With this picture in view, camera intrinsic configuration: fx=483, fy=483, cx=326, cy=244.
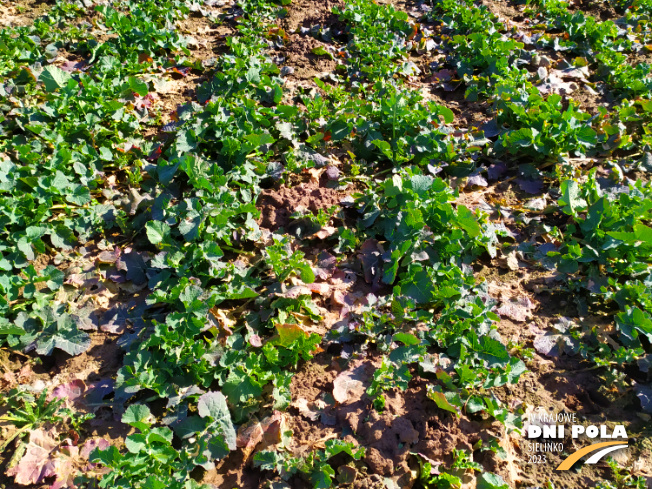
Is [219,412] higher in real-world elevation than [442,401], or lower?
lower

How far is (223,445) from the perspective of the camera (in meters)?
2.52

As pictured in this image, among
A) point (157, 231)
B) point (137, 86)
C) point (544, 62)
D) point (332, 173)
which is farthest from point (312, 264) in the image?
point (544, 62)

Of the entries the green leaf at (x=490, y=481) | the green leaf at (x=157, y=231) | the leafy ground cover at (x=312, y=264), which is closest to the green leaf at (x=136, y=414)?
the leafy ground cover at (x=312, y=264)

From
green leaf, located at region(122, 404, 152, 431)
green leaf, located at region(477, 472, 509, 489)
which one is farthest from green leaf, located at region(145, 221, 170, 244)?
green leaf, located at region(477, 472, 509, 489)

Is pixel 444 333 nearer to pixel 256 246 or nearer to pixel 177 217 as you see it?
pixel 256 246

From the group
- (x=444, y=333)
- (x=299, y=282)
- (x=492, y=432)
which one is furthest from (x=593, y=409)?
(x=299, y=282)

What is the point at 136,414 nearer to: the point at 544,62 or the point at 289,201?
the point at 289,201

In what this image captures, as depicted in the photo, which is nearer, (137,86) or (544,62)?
(137,86)

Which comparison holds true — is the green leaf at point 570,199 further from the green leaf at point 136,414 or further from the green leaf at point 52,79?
the green leaf at point 52,79

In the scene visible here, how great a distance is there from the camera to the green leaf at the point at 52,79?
14.9ft

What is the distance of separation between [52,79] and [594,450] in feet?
17.0

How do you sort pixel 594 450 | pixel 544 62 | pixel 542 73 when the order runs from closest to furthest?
pixel 594 450
pixel 542 73
pixel 544 62

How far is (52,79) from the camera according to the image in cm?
453

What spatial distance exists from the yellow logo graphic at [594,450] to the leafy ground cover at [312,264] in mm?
47
